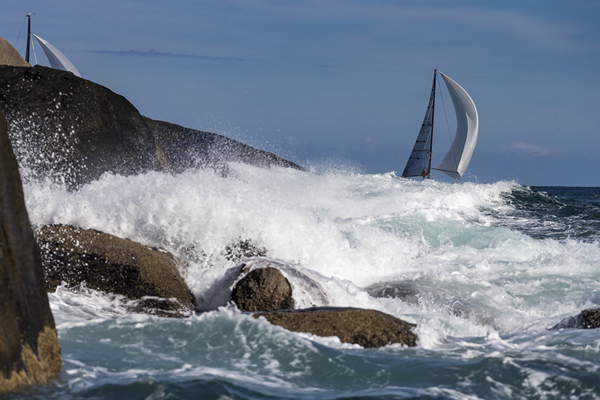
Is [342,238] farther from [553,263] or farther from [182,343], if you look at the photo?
[182,343]

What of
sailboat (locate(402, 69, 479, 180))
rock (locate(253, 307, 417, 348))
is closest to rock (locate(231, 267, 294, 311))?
rock (locate(253, 307, 417, 348))

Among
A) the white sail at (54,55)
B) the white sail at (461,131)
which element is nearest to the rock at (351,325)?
the white sail at (461,131)

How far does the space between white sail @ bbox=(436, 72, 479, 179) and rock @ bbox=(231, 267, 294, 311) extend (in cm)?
2831

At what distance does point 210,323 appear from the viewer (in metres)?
4.70

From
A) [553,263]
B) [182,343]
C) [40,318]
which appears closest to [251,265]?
[182,343]

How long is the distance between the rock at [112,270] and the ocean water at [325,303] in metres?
0.21

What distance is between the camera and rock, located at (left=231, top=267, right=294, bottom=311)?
5.80 m

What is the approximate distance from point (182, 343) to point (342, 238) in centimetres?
560

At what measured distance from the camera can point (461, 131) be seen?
1297 inches

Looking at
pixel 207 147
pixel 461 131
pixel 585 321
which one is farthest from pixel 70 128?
pixel 461 131

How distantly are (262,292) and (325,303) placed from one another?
0.72 metres

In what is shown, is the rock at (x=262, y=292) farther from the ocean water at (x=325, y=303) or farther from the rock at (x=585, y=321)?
the rock at (x=585, y=321)

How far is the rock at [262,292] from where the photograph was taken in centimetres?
580

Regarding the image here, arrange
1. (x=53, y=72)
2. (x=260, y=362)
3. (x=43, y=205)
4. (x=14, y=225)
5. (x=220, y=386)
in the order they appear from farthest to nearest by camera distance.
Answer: (x=53, y=72), (x=43, y=205), (x=260, y=362), (x=220, y=386), (x=14, y=225)
